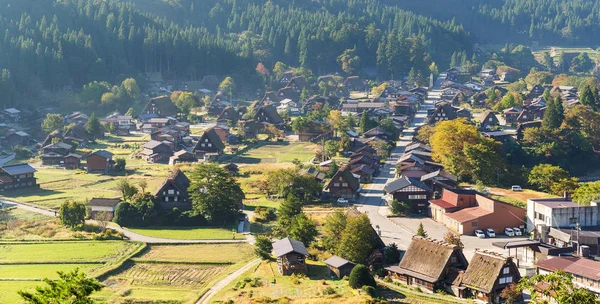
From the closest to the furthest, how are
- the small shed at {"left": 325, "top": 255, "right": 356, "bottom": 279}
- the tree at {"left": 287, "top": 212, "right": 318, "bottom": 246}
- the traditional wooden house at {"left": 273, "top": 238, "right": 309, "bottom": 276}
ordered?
the small shed at {"left": 325, "top": 255, "right": 356, "bottom": 279}
the traditional wooden house at {"left": 273, "top": 238, "right": 309, "bottom": 276}
the tree at {"left": 287, "top": 212, "right": 318, "bottom": 246}

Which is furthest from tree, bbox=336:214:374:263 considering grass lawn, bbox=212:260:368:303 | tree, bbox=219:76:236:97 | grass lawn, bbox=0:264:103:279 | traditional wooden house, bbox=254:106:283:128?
tree, bbox=219:76:236:97

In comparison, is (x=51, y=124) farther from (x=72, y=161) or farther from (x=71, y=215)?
(x=71, y=215)

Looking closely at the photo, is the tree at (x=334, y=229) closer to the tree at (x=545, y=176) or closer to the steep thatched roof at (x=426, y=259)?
the steep thatched roof at (x=426, y=259)

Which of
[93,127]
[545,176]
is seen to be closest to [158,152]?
[93,127]

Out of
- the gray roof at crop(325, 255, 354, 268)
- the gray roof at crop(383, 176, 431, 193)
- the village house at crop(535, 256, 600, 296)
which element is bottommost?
the gray roof at crop(325, 255, 354, 268)

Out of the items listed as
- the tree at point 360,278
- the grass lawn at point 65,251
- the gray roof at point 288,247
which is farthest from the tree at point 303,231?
the grass lawn at point 65,251

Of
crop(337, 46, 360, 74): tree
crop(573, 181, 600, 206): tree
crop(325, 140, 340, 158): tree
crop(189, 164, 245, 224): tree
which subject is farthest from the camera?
crop(337, 46, 360, 74): tree

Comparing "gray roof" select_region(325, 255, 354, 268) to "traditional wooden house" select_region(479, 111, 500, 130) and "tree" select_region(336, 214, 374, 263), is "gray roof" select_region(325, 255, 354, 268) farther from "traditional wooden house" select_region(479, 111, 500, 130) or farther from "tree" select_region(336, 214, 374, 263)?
"traditional wooden house" select_region(479, 111, 500, 130)
